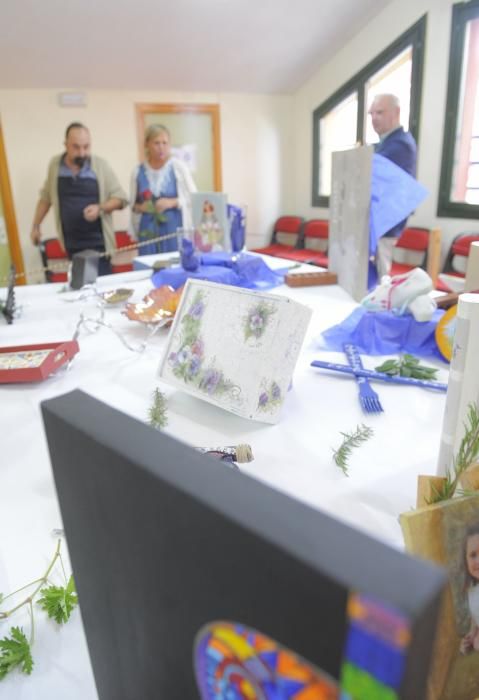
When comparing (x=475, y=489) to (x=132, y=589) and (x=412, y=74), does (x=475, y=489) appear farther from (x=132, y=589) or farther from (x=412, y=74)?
(x=412, y=74)

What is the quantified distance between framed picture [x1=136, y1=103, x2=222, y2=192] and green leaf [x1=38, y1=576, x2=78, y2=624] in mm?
3921

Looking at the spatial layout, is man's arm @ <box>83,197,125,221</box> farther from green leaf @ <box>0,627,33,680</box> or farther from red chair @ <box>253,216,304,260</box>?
green leaf @ <box>0,627,33,680</box>

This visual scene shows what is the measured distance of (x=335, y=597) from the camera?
179 mm

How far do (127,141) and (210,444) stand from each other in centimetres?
368

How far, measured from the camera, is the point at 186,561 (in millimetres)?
237

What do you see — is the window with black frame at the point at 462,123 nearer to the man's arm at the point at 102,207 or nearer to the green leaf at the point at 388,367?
the man's arm at the point at 102,207

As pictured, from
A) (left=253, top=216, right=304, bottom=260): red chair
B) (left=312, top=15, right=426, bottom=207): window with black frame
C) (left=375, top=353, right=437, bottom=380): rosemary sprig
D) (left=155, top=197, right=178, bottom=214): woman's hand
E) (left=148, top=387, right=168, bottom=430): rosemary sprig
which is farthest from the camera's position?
(left=253, top=216, right=304, bottom=260): red chair

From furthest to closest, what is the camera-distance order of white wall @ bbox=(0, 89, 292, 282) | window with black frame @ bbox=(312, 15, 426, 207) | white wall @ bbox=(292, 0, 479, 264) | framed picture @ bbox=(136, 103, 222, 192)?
framed picture @ bbox=(136, 103, 222, 192) < white wall @ bbox=(0, 89, 292, 282) < window with black frame @ bbox=(312, 15, 426, 207) < white wall @ bbox=(292, 0, 479, 264)

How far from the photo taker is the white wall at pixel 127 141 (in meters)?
3.63

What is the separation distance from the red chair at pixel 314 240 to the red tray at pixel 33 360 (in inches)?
123

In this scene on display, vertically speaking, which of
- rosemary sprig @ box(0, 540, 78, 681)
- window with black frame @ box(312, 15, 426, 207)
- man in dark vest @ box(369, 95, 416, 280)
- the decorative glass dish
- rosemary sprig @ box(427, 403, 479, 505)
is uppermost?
window with black frame @ box(312, 15, 426, 207)

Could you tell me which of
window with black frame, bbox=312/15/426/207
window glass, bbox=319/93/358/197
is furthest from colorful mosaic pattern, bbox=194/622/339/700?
window glass, bbox=319/93/358/197

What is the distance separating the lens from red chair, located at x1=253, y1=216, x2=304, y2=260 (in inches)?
175

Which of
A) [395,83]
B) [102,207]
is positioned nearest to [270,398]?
[102,207]
